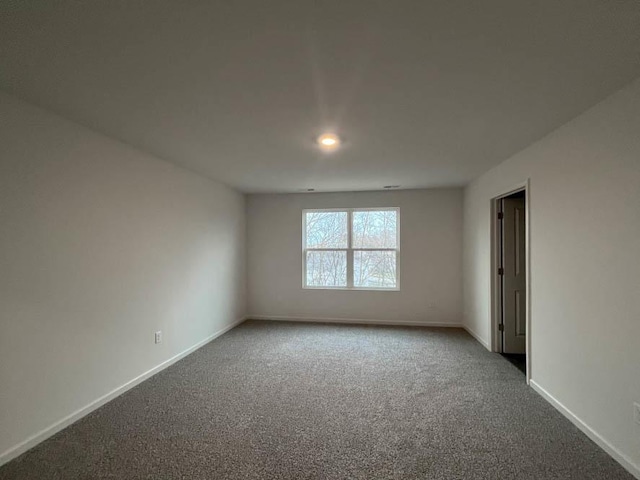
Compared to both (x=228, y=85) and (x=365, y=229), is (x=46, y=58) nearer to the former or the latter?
(x=228, y=85)

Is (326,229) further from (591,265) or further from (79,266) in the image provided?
(591,265)

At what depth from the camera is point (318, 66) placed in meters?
1.65

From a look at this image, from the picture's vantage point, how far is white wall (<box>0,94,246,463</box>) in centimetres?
199

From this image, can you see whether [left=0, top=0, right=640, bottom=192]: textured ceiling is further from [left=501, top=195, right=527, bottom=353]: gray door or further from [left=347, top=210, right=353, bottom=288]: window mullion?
[left=347, top=210, right=353, bottom=288]: window mullion

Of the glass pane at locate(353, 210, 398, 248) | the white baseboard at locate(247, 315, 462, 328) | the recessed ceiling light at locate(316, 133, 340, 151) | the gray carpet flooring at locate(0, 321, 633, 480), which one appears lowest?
the gray carpet flooring at locate(0, 321, 633, 480)

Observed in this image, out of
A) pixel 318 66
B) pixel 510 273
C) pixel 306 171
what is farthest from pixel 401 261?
pixel 318 66

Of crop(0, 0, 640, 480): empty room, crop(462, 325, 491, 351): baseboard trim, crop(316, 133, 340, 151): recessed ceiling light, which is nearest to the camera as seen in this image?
crop(0, 0, 640, 480): empty room

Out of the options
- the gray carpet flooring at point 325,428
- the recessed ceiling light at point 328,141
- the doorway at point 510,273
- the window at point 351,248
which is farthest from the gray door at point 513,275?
the recessed ceiling light at point 328,141

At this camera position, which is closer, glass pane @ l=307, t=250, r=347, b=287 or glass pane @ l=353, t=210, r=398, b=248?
Answer: glass pane @ l=353, t=210, r=398, b=248

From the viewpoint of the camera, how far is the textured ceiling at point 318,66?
1285 mm

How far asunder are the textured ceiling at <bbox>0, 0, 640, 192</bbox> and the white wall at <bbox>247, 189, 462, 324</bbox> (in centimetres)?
243

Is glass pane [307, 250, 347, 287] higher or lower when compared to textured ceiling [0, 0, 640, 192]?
lower

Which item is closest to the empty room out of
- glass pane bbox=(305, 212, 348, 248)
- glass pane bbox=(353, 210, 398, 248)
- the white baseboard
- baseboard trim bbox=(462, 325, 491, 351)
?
baseboard trim bbox=(462, 325, 491, 351)

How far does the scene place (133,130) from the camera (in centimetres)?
258
